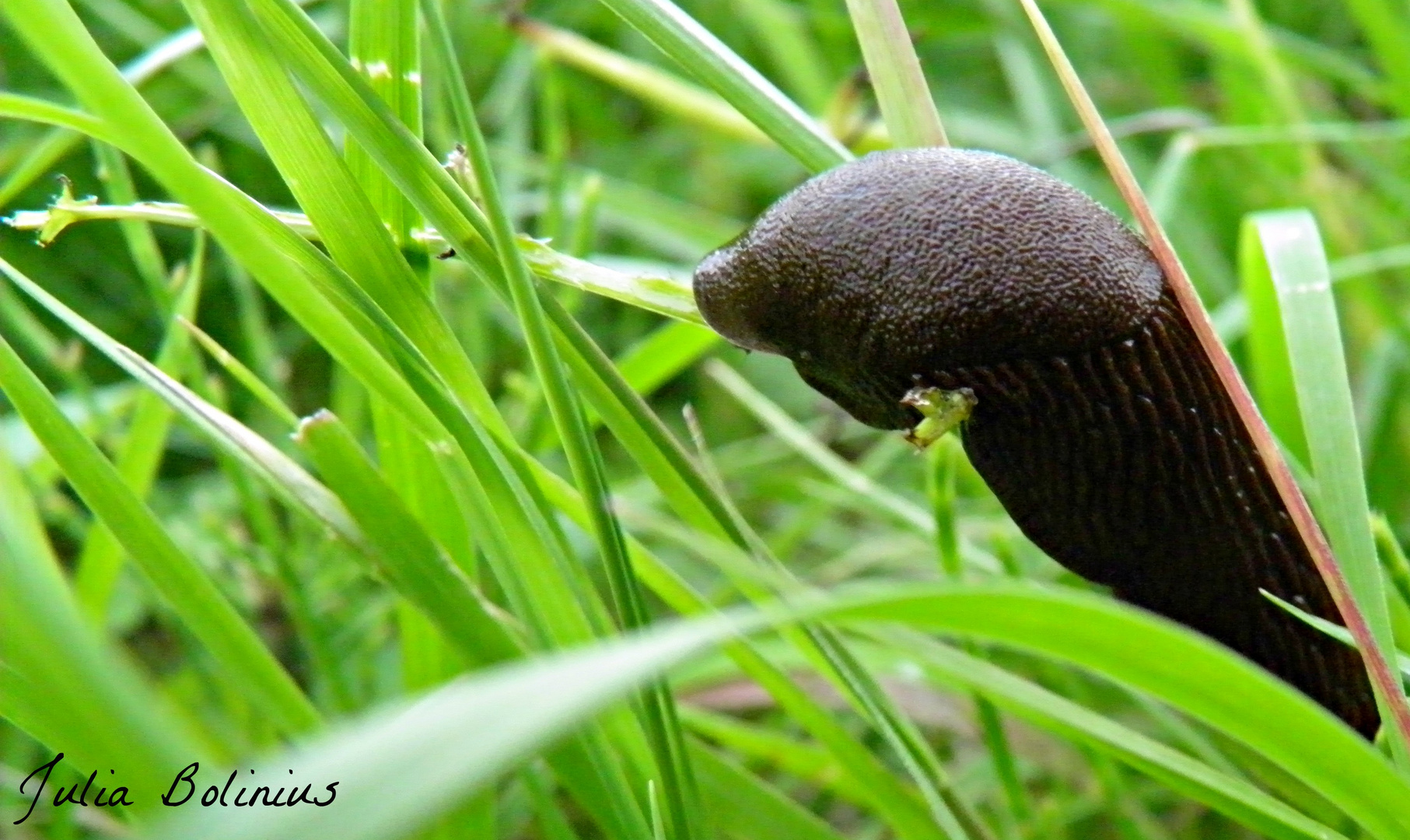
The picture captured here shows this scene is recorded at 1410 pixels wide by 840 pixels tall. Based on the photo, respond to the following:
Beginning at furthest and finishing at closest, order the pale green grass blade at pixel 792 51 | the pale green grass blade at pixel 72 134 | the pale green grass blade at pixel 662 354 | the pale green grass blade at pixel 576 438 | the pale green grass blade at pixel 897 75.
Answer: the pale green grass blade at pixel 792 51 < the pale green grass blade at pixel 662 354 < the pale green grass blade at pixel 72 134 < the pale green grass blade at pixel 897 75 < the pale green grass blade at pixel 576 438

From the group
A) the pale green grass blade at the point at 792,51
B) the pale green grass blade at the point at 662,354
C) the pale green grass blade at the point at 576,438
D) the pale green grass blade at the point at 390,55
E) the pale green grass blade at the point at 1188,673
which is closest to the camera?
the pale green grass blade at the point at 1188,673

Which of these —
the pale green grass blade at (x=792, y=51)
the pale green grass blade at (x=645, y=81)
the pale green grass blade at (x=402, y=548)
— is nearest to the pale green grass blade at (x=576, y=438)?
the pale green grass blade at (x=402, y=548)

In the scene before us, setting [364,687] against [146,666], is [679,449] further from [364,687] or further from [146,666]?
[146,666]

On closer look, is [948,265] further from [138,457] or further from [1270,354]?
[138,457]

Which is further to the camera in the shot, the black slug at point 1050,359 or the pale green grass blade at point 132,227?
the pale green grass blade at point 132,227

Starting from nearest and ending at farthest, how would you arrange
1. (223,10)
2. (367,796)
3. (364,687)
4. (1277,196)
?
(367,796) < (223,10) < (364,687) < (1277,196)

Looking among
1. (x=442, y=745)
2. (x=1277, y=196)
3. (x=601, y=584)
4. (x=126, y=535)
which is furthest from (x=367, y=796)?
(x=1277, y=196)

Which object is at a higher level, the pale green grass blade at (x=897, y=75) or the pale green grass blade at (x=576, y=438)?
the pale green grass blade at (x=897, y=75)

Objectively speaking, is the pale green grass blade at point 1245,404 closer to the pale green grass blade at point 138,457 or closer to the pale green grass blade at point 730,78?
the pale green grass blade at point 730,78
